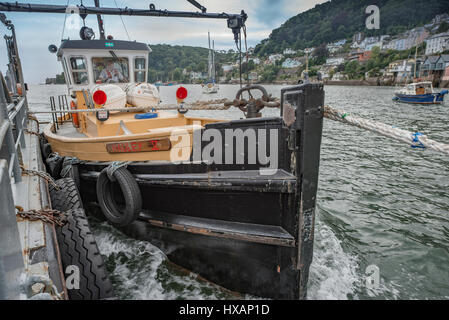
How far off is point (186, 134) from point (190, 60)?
179ft

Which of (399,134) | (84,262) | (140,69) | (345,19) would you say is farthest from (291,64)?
(84,262)

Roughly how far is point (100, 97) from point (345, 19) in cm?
12711

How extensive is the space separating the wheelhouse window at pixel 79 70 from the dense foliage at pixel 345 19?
344ft

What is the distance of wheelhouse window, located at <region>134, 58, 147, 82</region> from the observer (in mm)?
6848

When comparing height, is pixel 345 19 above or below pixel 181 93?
above

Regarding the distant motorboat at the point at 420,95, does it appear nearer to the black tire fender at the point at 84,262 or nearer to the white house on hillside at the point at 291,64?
the black tire fender at the point at 84,262

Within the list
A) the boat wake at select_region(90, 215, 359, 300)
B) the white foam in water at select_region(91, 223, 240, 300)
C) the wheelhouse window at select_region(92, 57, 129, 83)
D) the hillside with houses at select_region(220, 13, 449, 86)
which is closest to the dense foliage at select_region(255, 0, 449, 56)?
the hillside with houses at select_region(220, 13, 449, 86)

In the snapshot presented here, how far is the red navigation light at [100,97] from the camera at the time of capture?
4.82m

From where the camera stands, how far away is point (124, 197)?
3773mm

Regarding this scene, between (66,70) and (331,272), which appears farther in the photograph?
(66,70)

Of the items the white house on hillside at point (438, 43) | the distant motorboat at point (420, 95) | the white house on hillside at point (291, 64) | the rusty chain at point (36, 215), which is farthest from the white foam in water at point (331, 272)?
the white house on hillside at point (291, 64)

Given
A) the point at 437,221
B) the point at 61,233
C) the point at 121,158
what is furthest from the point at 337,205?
the point at 61,233

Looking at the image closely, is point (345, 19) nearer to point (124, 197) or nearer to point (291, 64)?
point (291, 64)

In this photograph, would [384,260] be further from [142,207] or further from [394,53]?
[394,53]
